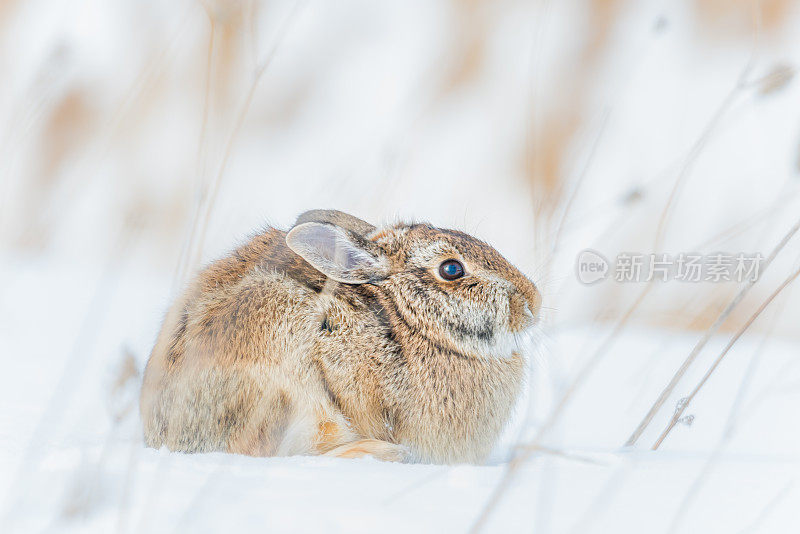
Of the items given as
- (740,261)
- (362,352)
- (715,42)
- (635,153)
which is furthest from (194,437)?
(715,42)

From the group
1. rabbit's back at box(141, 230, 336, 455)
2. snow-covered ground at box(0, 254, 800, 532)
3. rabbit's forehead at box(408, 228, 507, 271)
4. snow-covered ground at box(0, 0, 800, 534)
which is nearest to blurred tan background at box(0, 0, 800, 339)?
snow-covered ground at box(0, 0, 800, 534)

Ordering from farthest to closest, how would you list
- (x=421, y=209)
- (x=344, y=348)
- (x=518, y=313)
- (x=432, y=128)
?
(x=421, y=209)
(x=432, y=128)
(x=518, y=313)
(x=344, y=348)

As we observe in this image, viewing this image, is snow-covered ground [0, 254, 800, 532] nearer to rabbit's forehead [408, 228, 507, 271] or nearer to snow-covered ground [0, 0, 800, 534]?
snow-covered ground [0, 0, 800, 534]

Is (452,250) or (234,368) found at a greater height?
(452,250)

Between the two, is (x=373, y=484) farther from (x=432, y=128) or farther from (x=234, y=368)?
(x=432, y=128)

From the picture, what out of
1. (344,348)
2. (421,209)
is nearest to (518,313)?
(344,348)

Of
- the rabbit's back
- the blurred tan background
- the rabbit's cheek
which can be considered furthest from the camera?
the blurred tan background

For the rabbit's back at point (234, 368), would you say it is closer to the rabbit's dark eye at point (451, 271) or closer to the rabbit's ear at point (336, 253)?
the rabbit's ear at point (336, 253)

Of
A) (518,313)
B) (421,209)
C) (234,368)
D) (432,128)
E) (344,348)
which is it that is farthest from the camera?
(421,209)
